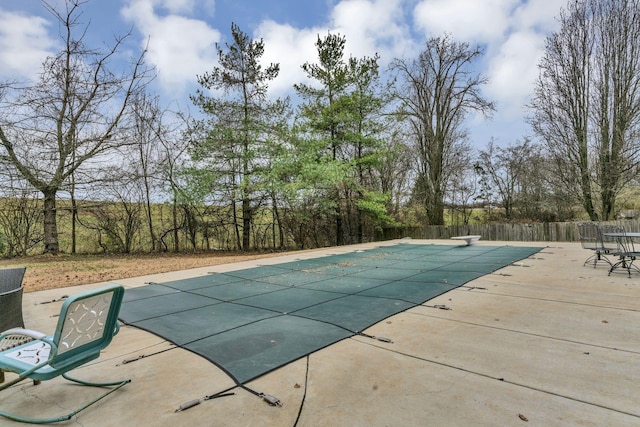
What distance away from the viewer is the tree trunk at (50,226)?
10031 millimetres

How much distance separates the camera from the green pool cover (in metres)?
2.48

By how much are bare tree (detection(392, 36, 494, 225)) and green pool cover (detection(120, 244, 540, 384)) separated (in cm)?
857

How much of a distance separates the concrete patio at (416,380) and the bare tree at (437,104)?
39.4 ft

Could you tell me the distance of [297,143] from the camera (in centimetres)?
1174

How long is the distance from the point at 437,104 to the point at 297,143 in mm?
7114

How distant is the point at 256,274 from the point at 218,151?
704cm

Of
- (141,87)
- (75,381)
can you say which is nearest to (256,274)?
(75,381)

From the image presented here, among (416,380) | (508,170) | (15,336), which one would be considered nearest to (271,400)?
(416,380)

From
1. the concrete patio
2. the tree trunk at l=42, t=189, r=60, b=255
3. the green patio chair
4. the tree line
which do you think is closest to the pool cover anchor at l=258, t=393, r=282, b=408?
the concrete patio

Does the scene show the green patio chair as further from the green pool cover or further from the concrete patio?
the green pool cover

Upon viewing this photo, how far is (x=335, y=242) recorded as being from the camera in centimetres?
1380

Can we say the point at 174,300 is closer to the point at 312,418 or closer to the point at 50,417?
the point at 50,417

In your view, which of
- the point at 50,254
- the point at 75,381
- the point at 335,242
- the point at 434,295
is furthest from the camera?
the point at 335,242

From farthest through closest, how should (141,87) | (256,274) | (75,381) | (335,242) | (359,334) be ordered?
(335,242) → (141,87) → (256,274) → (359,334) → (75,381)
